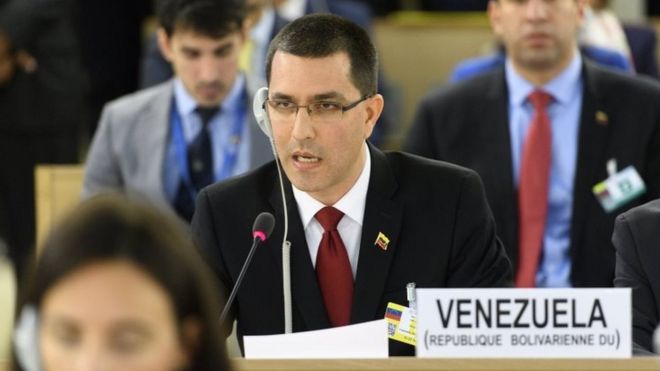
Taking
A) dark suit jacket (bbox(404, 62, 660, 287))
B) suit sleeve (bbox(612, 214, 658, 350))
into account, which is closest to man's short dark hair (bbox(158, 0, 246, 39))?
dark suit jacket (bbox(404, 62, 660, 287))

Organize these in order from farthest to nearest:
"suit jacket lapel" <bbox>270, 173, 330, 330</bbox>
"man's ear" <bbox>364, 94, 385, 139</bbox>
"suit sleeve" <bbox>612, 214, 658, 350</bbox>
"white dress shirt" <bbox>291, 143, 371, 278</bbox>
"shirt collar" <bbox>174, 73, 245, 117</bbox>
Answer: "shirt collar" <bbox>174, 73, 245, 117</bbox>, "man's ear" <bbox>364, 94, 385, 139</bbox>, "white dress shirt" <bbox>291, 143, 371, 278</bbox>, "suit jacket lapel" <bbox>270, 173, 330, 330</bbox>, "suit sleeve" <bbox>612, 214, 658, 350</bbox>

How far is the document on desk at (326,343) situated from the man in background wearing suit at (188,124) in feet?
6.48

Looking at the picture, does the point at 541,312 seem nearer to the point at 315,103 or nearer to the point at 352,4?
the point at 315,103

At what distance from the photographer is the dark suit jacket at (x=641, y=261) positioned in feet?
9.51

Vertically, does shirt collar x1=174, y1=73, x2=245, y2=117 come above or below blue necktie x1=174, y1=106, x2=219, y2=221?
above

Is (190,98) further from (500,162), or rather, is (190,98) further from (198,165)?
(500,162)

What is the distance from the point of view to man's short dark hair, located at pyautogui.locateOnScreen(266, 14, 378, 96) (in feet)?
10.2

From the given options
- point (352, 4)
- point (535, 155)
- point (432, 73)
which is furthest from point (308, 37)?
point (432, 73)

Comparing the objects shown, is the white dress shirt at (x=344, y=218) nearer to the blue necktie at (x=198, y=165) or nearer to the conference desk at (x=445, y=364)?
the conference desk at (x=445, y=364)

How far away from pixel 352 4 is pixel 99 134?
243 cm

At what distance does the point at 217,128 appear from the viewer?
15.3 ft

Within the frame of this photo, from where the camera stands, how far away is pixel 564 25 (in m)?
4.57

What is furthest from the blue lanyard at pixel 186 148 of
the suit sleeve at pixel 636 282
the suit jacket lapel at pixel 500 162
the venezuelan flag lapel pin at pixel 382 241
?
the suit sleeve at pixel 636 282

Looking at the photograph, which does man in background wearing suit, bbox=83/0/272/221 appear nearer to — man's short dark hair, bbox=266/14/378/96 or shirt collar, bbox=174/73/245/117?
shirt collar, bbox=174/73/245/117
